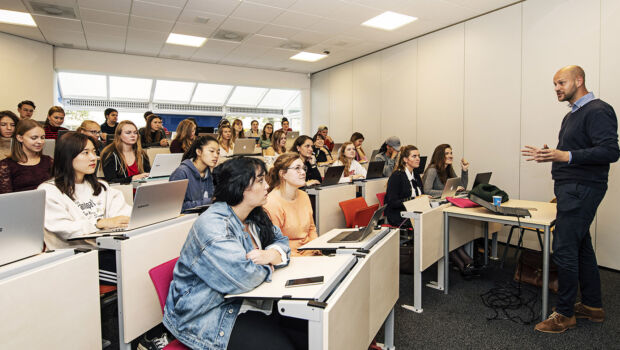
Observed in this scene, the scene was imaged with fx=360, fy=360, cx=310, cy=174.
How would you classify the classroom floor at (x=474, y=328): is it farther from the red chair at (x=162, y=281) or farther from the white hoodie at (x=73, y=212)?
the white hoodie at (x=73, y=212)

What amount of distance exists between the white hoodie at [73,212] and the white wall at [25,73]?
5371mm

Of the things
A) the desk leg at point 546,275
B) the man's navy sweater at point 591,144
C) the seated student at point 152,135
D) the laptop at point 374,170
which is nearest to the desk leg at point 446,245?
the desk leg at point 546,275

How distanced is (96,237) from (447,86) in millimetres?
5374

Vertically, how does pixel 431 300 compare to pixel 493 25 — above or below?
below

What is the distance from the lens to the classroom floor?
2.39 m

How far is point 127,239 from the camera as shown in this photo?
1.83m

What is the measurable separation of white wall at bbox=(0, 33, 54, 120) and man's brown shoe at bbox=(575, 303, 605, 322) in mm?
8136

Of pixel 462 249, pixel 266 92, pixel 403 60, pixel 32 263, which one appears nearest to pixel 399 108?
pixel 403 60

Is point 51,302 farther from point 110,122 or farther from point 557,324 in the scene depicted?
point 110,122

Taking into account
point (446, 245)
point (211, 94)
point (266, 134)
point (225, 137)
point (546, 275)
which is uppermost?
point (211, 94)

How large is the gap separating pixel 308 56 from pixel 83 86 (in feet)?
19.4

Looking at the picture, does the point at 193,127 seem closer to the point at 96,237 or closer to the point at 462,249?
the point at 96,237

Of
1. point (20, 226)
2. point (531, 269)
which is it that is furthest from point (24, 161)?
point (531, 269)

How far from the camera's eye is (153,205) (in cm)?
204
